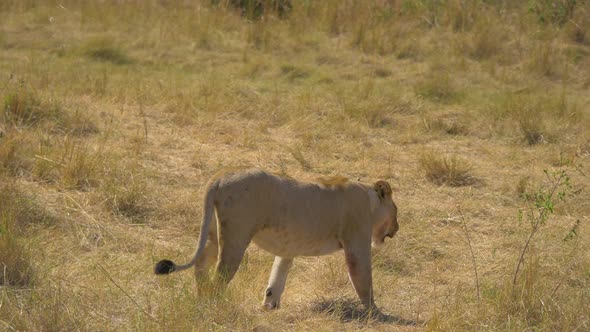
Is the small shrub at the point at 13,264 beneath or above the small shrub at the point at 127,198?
above

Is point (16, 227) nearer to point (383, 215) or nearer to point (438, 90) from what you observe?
point (383, 215)

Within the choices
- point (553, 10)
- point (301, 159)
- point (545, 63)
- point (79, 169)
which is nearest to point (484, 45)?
point (545, 63)

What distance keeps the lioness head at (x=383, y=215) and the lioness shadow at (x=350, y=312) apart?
48 cm

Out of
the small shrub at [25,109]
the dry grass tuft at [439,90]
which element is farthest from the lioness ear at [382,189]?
the dry grass tuft at [439,90]

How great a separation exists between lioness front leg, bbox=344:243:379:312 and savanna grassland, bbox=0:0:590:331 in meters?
0.09

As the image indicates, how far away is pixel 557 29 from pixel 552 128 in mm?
3569

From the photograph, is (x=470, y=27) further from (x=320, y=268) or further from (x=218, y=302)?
(x=218, y=302)

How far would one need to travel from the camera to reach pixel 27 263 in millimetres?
4598

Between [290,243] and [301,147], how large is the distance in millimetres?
3405

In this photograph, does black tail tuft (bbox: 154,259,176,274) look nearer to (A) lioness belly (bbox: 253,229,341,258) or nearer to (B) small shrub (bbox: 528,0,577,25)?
(A) lioness belly (bbox: 253,229,341,258)

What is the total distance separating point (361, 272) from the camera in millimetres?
4773

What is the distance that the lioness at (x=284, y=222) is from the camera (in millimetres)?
4332

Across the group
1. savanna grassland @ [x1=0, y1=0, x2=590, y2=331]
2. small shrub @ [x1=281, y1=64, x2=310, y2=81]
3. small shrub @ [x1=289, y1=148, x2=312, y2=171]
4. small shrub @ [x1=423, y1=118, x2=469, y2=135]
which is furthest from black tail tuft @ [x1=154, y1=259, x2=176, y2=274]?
small shrub @ [x1=281, y1=64, x2=310, y2=81]

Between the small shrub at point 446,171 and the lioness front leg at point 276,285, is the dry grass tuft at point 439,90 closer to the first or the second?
the small shrub at point 446,171
